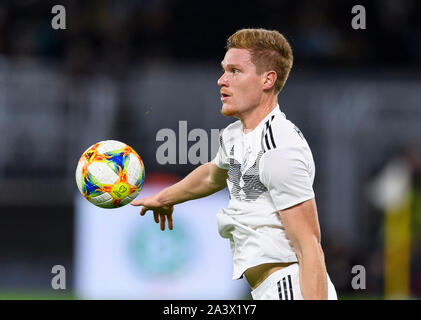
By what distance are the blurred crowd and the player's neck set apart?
927 centimetres

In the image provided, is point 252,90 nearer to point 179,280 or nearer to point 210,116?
point 210,116

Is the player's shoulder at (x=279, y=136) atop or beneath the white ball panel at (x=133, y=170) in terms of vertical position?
atop

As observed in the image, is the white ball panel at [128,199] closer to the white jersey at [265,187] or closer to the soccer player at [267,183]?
the soccer player at [267,183]

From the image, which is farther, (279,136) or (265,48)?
(265,48)

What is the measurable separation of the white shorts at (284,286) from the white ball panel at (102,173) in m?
1.27

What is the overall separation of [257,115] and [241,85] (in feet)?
0.61

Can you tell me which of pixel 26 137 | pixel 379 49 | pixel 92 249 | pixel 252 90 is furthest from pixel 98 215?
pixel 252 90

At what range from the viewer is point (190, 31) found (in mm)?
15117

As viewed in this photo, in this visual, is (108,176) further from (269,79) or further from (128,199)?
(269,79)

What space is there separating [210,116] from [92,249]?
254 cm

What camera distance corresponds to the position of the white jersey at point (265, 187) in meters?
4.50

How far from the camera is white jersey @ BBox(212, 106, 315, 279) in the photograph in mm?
4504

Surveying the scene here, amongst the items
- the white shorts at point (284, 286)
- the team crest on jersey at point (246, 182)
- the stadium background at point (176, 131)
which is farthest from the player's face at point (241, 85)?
the stadium background at point (176, 131)

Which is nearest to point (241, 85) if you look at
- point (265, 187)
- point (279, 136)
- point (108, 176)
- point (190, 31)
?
point (279, 136)
